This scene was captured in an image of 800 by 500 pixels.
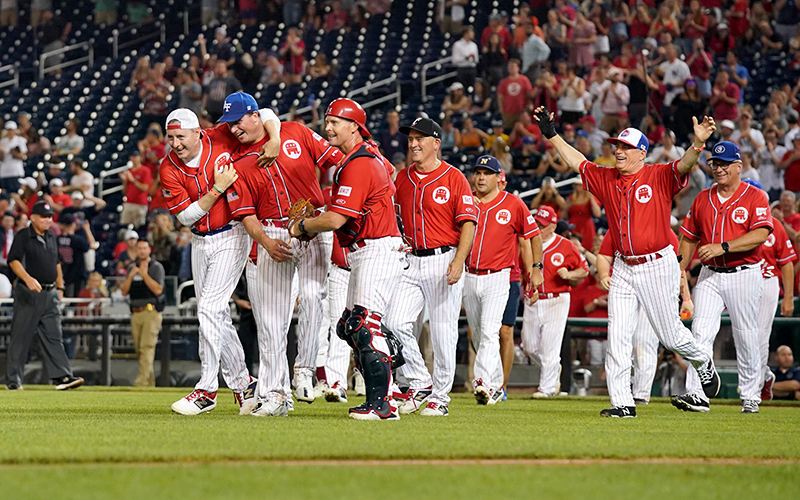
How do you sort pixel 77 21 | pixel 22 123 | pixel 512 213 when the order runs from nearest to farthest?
pixel 512 213, pixel 22 123, pixel 77 21

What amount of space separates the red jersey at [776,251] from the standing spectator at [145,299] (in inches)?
302

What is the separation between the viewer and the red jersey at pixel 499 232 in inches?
392

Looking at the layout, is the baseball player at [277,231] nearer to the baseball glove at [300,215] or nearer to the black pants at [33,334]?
the baseball glove at [300,215]

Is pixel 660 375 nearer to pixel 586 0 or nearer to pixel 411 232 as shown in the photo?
pixel 411 232

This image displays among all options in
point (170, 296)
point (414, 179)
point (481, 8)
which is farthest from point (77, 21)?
point (414, 179)

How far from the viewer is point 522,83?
18.0m

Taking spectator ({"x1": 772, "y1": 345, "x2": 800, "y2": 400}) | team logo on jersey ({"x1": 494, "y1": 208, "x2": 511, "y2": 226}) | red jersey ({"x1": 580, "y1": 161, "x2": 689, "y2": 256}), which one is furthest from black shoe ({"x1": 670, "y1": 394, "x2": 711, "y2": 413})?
spectator ({"x1": 772, "y1": 345, "x2": 800, "y2": 400})

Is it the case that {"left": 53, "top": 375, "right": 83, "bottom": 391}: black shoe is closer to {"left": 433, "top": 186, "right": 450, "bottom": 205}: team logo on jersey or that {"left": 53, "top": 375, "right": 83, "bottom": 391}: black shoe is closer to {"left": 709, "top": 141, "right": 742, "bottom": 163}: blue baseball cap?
{"left": 433, "top": 186, "right": 450, "bottom": 205}: team logo on jersey

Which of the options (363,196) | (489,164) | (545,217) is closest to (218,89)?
(545,217)

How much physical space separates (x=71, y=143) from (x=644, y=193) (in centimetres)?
1707

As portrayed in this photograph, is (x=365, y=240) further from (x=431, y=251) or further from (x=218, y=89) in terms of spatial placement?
(x=218, y=89)

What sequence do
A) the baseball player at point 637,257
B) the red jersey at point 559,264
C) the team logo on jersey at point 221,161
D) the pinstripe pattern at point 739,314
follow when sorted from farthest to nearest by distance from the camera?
the red jersey at point 559,264 < the pinstripe pattern at point 739,314 < the baseball player at point 637,257 < the team logo on jersey at point 221,161

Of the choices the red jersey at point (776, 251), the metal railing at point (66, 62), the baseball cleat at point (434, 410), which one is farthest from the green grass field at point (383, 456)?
the metal railing at point (66, 62)

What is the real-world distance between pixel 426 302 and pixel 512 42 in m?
12.5
